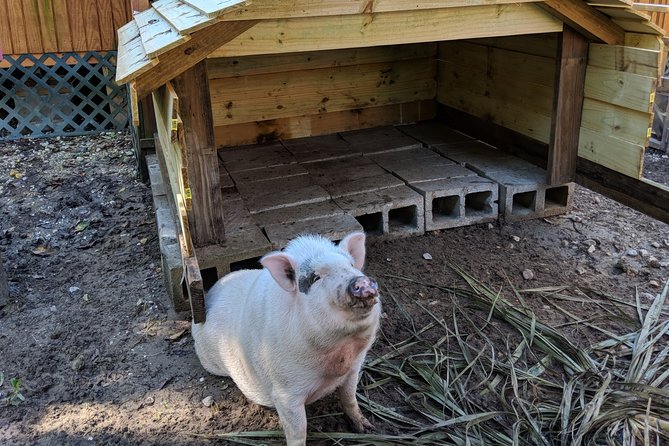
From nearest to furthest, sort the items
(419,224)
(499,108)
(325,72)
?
(419,224) < (499,108) < (325,72)

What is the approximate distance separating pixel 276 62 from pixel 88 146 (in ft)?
8.21

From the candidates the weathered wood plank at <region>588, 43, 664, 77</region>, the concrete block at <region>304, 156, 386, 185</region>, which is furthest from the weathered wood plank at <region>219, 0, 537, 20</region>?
the concrete block at <region>304, 156, 386, 185</region>

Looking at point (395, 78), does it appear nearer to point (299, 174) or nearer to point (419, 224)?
point (299, 174)

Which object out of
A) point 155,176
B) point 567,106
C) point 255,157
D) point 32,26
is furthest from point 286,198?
point 32,26

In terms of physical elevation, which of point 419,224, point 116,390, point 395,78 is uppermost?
point 395,78

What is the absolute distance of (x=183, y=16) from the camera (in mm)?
3250

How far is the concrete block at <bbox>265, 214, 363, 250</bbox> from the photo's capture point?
3.95 metres

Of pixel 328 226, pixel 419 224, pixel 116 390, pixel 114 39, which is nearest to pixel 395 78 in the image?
pixel 419 224

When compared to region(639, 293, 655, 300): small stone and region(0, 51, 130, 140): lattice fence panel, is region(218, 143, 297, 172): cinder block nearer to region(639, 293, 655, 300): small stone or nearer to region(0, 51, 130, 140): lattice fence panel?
region(0, 51, 130, 140): lattice fence panel

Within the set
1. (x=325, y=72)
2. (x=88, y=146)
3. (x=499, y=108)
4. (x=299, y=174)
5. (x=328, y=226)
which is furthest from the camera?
(x=88, y=146)

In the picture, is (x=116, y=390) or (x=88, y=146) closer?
(x=116, y=390)

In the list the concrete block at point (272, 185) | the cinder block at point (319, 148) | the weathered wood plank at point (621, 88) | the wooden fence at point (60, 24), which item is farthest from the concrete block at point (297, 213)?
the wooden fence at point (60, 24)

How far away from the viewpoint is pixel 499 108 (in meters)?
5.28

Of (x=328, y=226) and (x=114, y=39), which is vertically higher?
(x=114, y=39)
